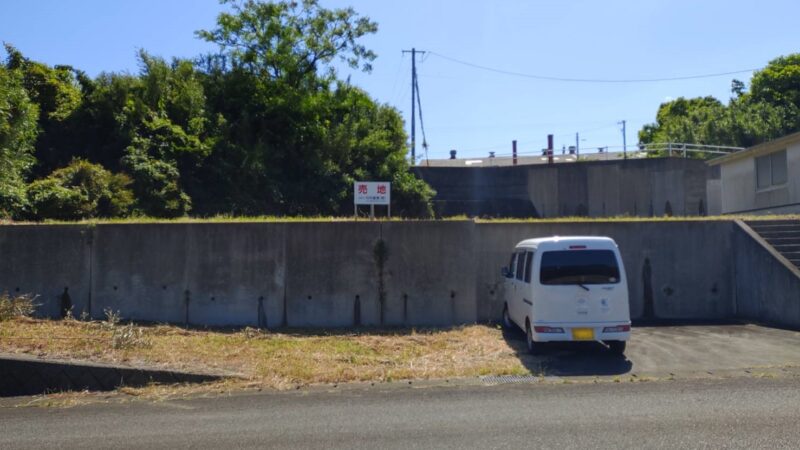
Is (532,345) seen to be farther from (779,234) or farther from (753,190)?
(753,190)

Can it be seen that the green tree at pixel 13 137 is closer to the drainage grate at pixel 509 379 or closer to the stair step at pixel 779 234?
the drainage grate at pixel 509 379

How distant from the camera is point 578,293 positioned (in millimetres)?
10086

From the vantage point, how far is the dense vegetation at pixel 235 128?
2238cm

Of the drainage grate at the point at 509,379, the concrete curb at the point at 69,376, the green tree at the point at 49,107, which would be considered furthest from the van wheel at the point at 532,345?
the green tree at the point at 49,107

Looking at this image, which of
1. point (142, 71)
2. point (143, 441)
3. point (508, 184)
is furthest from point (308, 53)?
point (143, 441)

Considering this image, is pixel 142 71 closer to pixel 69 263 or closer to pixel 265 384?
pixel 69 263

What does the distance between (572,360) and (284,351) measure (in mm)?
4875

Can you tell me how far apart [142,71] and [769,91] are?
38874mm

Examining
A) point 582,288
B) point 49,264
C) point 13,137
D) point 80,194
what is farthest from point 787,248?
point 13,137

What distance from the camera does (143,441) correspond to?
616 centimetres

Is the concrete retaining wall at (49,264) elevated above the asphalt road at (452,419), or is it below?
above

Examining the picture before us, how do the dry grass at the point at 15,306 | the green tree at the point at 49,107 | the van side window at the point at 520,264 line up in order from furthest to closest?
the green tree at the point at 49,107
the dry grass at the point at 15,306
the van side window at the point at 520,264

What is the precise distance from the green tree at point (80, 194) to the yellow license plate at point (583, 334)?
12.5m

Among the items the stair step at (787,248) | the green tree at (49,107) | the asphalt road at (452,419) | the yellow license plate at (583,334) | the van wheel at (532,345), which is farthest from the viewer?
the green tree at (49,107)
